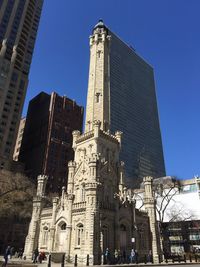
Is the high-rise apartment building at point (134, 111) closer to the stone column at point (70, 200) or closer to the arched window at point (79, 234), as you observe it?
the stone column at point (70, 200)

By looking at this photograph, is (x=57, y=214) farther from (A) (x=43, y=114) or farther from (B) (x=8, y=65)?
(B) (x=8, y=65)

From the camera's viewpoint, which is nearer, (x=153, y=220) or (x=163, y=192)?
(x=153, y=220)

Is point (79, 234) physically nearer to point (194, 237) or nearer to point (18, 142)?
point (194, 237)

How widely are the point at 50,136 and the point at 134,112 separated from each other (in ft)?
181

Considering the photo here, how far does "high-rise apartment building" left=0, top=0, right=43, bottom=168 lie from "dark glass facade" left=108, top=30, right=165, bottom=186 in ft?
138

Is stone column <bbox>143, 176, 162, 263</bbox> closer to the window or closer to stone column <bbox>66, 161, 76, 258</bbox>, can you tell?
stone column <bbox>66, 161, 76, 258</bbox>

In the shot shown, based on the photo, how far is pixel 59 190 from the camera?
102 meters

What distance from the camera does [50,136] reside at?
353ft

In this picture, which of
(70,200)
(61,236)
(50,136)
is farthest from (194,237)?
(50,136)

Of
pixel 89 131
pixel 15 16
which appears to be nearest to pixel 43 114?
pixel 15 16

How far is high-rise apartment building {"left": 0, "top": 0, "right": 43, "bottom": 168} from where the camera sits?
106m

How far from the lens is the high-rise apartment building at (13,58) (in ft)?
346

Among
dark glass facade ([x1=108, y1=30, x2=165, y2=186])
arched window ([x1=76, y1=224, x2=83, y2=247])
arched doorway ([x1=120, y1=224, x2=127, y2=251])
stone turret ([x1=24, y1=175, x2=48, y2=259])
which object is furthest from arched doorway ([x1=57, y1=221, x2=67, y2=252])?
Result: dark glass facade ([x1=108, y1=30, x2=165, y2=186])

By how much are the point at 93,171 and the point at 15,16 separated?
117 m
